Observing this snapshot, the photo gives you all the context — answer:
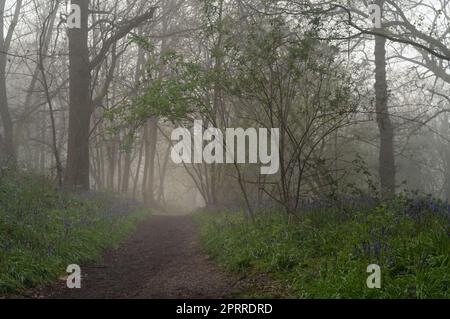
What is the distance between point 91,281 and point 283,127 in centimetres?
447

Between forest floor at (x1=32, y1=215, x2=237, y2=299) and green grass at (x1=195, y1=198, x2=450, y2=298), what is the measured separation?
0.49m

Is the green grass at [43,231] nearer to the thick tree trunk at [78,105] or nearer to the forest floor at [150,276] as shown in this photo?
the forest floor at [150,276]

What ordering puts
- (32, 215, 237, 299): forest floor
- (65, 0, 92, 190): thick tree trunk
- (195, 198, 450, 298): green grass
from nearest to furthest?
(195, 198, 450, 298): green grass → (32, 215, 237, 299): forest floor → (65, 0, 92, 190): thick tree trunk

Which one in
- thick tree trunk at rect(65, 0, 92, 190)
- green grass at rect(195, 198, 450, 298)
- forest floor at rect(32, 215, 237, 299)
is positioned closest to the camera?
green grass at rect(195, 198, 450, 298)

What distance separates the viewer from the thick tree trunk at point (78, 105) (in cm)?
1511

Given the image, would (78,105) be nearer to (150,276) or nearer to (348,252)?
(150,276)

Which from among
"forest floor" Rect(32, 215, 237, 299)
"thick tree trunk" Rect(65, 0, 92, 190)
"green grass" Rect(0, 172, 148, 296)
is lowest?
"forest floor" Rect(32, 215, 237, 299)

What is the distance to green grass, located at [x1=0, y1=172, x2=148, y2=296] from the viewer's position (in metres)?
6.18

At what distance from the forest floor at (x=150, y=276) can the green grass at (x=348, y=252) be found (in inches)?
19.4

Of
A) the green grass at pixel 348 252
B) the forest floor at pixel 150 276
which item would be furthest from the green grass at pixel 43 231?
the green grass at pixel 348 252

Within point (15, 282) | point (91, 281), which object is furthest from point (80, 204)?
point (15, 282)

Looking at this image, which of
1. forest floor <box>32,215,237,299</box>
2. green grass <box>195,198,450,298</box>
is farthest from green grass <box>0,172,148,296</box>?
green grass <box>195,198,450,298</box>

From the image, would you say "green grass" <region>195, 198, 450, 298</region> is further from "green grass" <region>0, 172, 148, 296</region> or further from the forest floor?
"green grass" <region>0, 172, 148, 296</region>
